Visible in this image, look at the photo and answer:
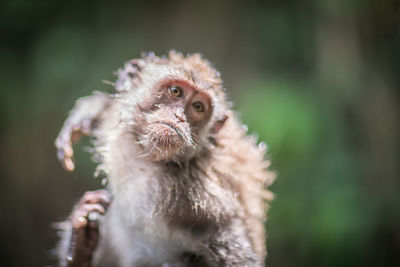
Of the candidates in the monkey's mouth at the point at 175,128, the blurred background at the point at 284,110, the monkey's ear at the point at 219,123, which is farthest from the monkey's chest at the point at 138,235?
the blurred background at the point at 284,110

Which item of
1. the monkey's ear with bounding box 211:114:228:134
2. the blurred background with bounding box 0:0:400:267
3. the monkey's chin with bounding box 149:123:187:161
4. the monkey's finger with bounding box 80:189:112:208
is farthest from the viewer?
the blurred background with bounding box 0:0:400:267

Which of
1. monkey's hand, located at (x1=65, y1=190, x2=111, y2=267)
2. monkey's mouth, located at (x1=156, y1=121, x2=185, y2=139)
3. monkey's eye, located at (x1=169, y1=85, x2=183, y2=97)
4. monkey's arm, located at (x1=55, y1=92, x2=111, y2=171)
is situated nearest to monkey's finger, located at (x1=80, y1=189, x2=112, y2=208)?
monkey's hand, located at (x1=65, y1=190, x2=111, y2=267)

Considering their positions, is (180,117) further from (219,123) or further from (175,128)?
(219,123)

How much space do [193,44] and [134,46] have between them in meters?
0.76

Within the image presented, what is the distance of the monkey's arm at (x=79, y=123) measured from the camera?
1959 mm

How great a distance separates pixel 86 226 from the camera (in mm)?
1824

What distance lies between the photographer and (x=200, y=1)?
16.6ft

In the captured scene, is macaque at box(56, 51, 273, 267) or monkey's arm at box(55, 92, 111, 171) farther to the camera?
monkey's arm at box(55, 92, 111, 171)

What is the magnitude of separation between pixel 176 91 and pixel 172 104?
7cm

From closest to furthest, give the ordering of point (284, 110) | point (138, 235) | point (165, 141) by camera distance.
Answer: point (165, 141)
point (138, 235)
point (284, 110)

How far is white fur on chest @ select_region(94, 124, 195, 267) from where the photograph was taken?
1.85m

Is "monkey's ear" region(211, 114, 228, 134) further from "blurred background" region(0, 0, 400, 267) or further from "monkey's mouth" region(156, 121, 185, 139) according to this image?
"blurred background" region(0, 0, 400, 267)

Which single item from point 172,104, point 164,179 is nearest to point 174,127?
point 172,104

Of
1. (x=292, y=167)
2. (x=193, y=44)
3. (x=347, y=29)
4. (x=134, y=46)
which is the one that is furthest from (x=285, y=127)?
(x=134, y=46)
